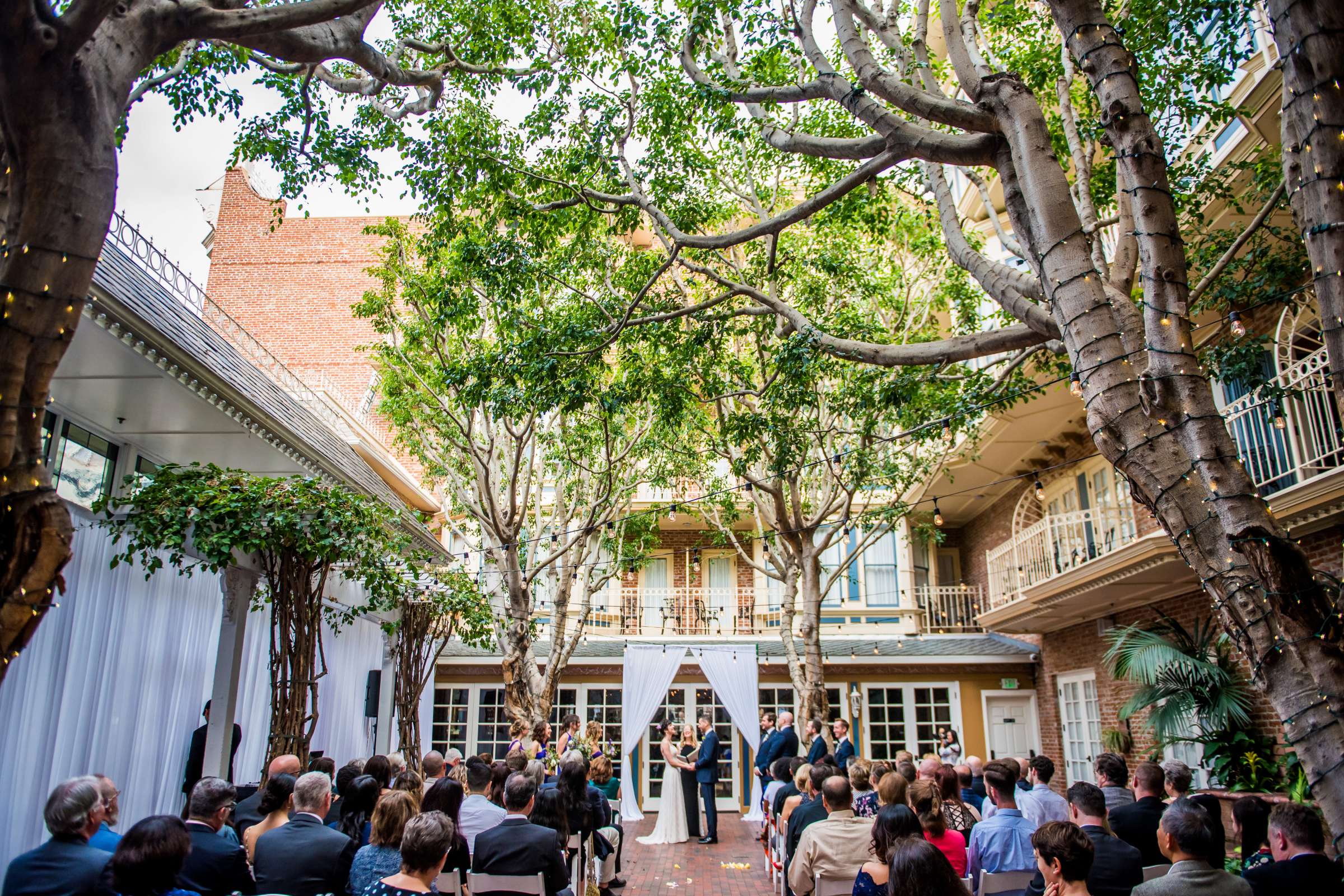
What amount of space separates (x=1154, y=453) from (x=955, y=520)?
17.7 meters

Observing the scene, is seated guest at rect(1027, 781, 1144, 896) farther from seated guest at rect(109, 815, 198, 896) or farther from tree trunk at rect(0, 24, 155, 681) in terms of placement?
tree trunk at rect(0, 24, 155, 681)

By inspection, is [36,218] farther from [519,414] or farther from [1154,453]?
[519,414]

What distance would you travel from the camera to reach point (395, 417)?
15.3 m

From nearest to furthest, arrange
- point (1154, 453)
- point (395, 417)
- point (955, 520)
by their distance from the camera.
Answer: point (1154, 453) → point (395, 417) → point (955, 520)

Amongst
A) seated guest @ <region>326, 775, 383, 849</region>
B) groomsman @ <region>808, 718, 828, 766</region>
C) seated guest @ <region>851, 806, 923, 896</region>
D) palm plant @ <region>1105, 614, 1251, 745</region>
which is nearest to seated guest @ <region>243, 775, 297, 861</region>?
seated guest @ <region>326, 775, 383, 849</region>

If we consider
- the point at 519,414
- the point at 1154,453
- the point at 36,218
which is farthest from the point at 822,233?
the point at 36,218

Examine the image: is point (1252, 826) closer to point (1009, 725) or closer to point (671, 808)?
point (671, 808)

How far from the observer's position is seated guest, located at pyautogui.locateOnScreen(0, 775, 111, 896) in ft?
12.1

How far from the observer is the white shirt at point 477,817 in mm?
6426

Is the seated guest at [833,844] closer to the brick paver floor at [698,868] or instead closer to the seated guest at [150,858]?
the seated guest at [150,858]

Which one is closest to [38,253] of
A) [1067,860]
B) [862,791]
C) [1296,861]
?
[1067,860]

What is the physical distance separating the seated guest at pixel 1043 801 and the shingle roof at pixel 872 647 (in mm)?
11277

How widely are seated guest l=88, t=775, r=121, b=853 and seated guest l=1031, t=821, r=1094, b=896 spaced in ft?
13.4

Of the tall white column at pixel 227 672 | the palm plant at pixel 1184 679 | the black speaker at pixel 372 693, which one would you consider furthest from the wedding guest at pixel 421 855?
the black speaker at pixel 372 693
